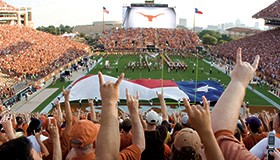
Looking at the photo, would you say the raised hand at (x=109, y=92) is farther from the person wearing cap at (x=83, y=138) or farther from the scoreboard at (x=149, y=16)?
the scoreboard at (x=149, y=16)

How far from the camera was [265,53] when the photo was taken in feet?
129

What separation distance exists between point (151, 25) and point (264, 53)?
30837 mm

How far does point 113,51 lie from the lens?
165 ft

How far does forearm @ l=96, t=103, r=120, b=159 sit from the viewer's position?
2.19m

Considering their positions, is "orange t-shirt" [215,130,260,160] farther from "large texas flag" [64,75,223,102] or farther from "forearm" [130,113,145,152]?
"large texas flag" [64,75,223,102]

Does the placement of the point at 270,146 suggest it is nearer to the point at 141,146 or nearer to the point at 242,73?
the point at 242,73

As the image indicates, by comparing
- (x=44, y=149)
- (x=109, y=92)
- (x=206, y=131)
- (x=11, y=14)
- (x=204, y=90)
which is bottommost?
A: (x=204, y=90)

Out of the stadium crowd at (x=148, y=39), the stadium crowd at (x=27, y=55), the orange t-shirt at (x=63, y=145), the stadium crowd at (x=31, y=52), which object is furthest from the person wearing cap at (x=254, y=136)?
the stadium crowd at (x=148, y=39)

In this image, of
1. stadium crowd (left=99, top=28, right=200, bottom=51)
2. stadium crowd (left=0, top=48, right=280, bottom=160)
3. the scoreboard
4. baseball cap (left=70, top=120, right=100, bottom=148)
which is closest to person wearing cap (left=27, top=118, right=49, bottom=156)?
stadium crowd (left=0, top=48, right=280, bottom=160)

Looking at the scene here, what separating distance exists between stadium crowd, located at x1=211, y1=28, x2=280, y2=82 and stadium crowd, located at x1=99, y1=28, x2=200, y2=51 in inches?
353

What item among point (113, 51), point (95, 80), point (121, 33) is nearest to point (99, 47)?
point (113, 51)

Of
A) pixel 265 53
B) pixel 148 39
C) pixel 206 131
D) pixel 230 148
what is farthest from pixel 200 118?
pixel 148 39

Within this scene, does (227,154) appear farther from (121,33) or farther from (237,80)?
(121,33)

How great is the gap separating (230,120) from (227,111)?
5cm
